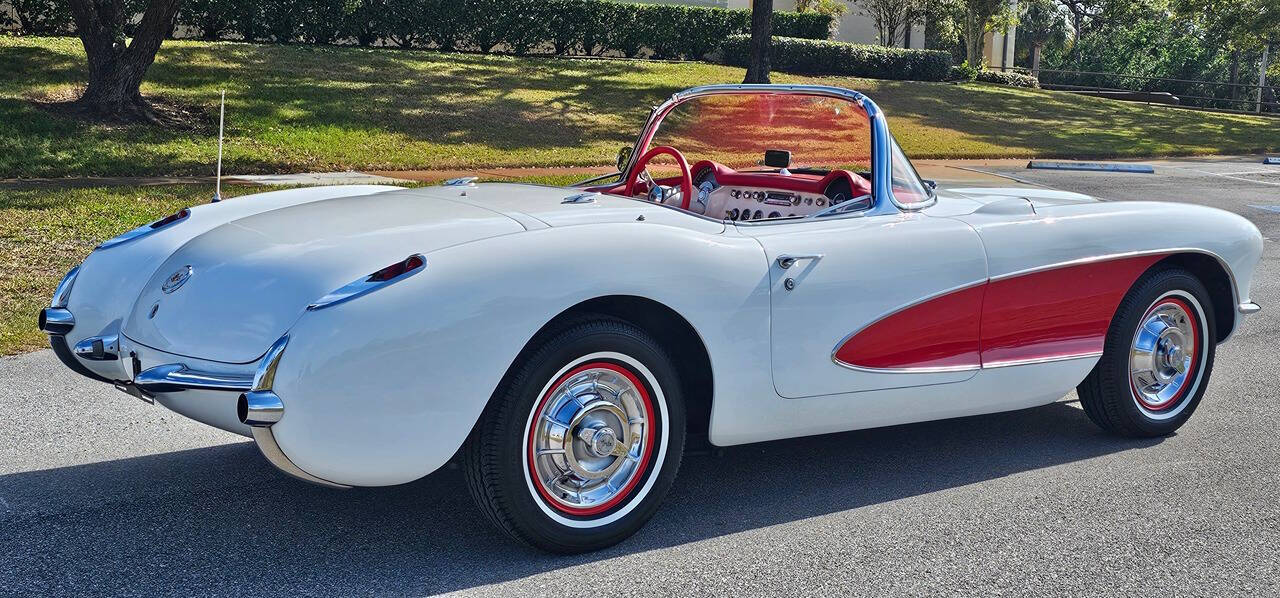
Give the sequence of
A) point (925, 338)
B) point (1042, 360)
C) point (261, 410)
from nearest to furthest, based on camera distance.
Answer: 1. point (261, 410)
2. point (925, 338)
3. point (1042, 360)

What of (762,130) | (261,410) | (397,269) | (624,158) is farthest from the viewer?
(624,158)

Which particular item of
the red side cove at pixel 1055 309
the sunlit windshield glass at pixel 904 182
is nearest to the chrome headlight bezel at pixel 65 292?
the sunlit windshield glass at pixel 904 182

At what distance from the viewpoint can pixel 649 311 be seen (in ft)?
13.0

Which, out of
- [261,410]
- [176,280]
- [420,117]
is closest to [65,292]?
[176,280]

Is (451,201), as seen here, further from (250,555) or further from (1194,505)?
(1194,505)

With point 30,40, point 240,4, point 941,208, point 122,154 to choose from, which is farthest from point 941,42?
point 941,208

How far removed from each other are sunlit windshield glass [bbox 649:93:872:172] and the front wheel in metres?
1.61

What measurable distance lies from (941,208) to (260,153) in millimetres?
11153

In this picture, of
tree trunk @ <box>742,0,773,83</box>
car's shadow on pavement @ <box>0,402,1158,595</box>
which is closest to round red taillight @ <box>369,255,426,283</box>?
car's shadow on pavement @ <box>0,402,1158,595</box>

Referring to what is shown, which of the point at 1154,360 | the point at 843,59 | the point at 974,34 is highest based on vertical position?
the point at 974,34

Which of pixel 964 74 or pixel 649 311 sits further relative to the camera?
pixel 964 74

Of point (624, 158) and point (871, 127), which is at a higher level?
point (871, 127)

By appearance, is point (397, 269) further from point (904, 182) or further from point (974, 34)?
point (974, 34)

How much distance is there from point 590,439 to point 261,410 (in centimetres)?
96
